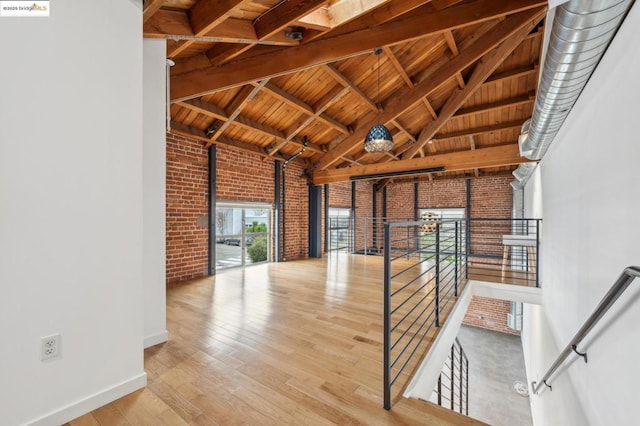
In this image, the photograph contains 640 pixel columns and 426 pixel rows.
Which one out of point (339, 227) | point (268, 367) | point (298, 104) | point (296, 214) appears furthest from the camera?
point (339, 227)

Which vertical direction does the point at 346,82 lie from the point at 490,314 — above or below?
above

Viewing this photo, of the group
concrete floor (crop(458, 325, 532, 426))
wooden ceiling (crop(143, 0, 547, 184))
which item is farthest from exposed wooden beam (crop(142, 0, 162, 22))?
concrete floor (crop(458, 325, 532, 426))

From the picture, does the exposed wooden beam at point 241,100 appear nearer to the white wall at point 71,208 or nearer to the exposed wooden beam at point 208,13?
the exposed wooden beam at point 208,13

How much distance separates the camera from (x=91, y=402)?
1.49 meters

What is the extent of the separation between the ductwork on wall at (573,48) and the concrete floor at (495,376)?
5538 mm

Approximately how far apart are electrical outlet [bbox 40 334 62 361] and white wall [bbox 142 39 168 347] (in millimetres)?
765

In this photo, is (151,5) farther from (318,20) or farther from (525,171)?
(525,171)

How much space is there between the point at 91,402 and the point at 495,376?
7.51 meters

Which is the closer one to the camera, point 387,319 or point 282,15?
point 387,319

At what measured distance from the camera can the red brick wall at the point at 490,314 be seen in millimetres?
7676

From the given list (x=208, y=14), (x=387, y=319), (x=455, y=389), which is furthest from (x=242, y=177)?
(x=455, y=389)

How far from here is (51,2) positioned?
1.37 metres

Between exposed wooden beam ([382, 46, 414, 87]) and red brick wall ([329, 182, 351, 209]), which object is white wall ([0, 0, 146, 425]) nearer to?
exposed wooden beam ([382, 46, 414, 87])

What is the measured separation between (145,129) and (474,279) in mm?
4693
